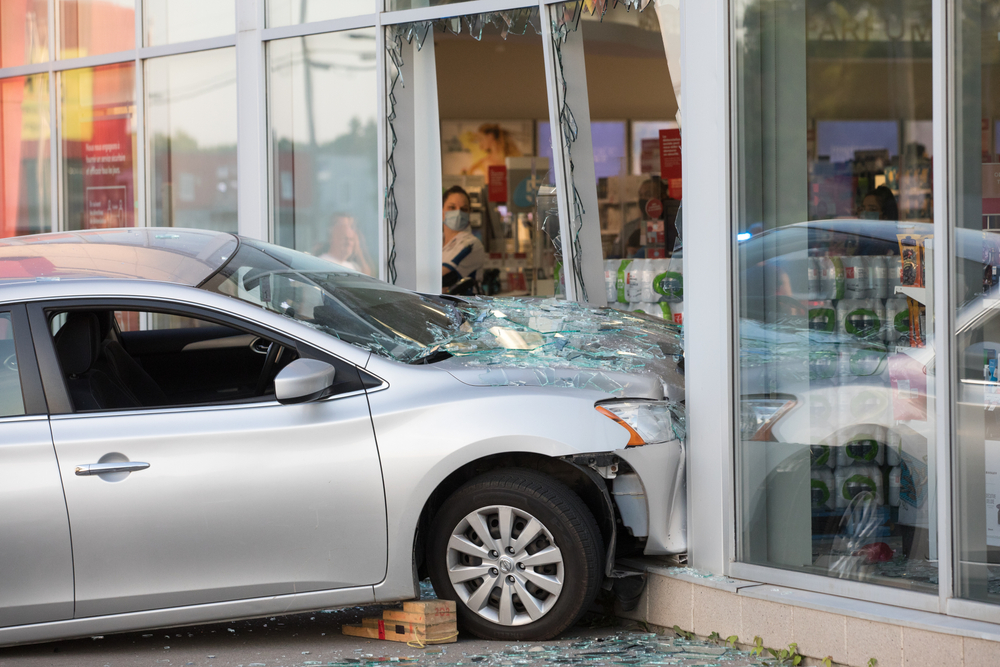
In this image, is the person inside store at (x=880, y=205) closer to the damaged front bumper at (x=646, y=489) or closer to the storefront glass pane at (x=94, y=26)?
the damaged front bumper at (x=646, y=489)

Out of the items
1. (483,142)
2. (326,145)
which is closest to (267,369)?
(326,145)

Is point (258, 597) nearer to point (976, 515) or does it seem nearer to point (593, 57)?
point (976, 515)

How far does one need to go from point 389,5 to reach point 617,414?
4.97 m

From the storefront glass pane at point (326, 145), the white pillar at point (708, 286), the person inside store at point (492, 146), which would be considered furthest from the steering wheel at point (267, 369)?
the person inside store at point (492, 146)

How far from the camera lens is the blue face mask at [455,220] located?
10.7 meters

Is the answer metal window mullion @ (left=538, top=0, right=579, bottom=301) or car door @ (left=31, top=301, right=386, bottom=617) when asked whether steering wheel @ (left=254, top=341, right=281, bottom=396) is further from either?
metal window mullion @ (left=538, top=0, right=579, bottom=301)

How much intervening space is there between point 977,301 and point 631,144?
13.7 metres

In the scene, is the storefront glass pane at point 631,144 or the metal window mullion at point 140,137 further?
the metal window mullion at point 140,137

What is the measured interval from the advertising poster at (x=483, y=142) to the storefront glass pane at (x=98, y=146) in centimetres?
737

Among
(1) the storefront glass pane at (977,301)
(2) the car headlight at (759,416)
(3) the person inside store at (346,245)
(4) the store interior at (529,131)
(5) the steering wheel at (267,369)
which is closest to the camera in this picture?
(1) the storefront glass pane at (977,301)

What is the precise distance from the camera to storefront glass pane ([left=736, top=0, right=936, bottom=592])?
434cm

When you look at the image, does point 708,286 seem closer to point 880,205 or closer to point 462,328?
point 880,205

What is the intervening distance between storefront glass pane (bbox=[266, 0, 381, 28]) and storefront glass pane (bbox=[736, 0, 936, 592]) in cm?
435

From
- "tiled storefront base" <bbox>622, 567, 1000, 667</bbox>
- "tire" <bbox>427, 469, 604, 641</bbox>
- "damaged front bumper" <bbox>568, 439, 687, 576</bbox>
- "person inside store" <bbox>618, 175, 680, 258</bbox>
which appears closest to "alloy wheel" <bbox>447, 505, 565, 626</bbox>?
"tire" <bbox>427, 469, 604, 641</bbox>
